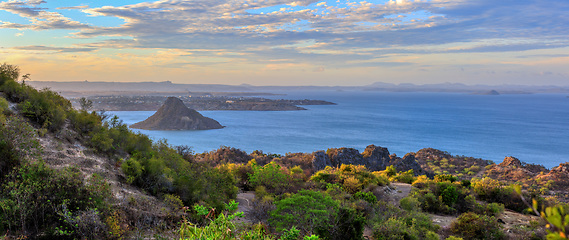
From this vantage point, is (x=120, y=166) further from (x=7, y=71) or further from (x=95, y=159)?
(x=7, y=71)

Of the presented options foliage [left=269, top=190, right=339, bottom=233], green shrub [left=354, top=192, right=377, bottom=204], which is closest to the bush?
green shrub [left=354, top=192, right=377, bottom=204]

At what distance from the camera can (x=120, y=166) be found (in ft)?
45.4

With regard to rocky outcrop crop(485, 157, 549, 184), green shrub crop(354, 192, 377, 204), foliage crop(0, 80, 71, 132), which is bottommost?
rocky outcrop crop(485, 157, 549, 184)

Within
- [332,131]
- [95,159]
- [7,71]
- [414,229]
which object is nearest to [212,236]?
[95,159]

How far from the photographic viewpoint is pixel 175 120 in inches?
3942

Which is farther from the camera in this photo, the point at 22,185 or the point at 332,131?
the point at 332,131

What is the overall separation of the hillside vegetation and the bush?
5 cm

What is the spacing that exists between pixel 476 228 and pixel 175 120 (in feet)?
311

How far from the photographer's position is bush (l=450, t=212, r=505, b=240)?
14641 mm

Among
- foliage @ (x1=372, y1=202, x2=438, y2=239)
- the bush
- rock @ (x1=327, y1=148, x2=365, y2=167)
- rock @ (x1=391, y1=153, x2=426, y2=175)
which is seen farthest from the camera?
rock @ (x1=391, y1=153, x2=426, y2=175)

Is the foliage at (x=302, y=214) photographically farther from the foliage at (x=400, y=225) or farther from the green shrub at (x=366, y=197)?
the green shrub at (x=366, y=197)

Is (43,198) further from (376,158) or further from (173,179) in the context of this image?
(376,158)

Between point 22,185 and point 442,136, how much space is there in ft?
371

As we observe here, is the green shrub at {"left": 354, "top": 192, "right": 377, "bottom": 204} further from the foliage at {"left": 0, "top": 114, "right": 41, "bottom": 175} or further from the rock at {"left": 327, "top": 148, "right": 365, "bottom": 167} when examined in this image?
the rock at {"left": 327, "top": 148, "right": 365, "bottom": 167}
